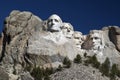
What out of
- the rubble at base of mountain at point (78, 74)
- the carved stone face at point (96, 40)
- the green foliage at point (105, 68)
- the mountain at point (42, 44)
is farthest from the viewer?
the carved stone face at point (96, 40)

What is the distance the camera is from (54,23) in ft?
203

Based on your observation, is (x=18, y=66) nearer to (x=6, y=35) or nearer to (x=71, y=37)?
(x=6, y=35)

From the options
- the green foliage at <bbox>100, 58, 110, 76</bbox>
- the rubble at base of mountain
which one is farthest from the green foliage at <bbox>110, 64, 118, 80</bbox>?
the rubble at base of mountain

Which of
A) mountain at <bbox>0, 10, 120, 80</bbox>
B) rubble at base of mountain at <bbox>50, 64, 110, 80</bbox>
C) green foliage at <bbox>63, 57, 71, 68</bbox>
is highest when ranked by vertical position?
mountain at <bbox>0, 10, 120, 80</bbox>

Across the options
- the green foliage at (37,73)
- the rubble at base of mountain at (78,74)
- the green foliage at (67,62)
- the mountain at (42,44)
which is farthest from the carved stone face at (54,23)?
the green foliage at (37,73)

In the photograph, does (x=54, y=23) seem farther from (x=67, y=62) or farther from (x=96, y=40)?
(x=96, y=40)

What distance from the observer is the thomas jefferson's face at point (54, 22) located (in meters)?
61.7

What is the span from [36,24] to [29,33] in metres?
2.25

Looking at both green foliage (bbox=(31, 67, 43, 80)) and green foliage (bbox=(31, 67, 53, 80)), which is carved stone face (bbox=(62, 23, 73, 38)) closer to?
green foliage (bbox=(31, 67, 53, 80))

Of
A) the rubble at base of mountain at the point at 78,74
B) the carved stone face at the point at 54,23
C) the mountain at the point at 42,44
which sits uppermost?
the carved stone face at the point at 54,23

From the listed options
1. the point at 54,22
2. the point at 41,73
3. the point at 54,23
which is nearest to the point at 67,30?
the point at 54,23

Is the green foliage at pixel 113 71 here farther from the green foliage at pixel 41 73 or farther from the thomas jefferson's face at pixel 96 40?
the green foliage at pixel 41 73

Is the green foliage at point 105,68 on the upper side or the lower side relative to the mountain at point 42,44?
lower

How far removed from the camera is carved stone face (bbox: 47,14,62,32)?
61.7 metres
